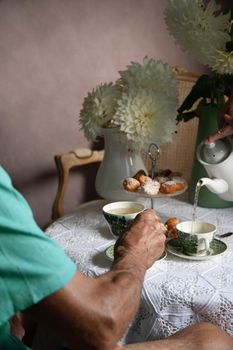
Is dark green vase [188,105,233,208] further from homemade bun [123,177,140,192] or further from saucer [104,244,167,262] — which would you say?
saucer [104,244,167,262]

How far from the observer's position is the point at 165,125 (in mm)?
1379

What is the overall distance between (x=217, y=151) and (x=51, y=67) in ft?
3.59

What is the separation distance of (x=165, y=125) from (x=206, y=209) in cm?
30

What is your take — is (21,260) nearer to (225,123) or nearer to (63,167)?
(225,123)

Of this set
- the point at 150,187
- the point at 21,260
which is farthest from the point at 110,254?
the point at 21,260

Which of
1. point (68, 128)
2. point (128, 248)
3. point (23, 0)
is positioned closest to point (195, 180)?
point (128, 248)

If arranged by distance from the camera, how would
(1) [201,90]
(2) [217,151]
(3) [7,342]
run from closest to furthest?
(3) [7,342] < (2) [217,151] < (1) [201,90]

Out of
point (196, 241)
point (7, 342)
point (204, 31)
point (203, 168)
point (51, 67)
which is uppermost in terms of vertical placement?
point (204, 31)

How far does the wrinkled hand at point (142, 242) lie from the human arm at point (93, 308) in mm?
49

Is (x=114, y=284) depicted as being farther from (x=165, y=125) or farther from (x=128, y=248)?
(x=165, y=125)

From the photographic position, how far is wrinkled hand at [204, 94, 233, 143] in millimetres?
1323

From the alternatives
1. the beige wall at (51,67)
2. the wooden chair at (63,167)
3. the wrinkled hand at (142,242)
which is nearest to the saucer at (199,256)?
the wrinkled hand at (142,242)

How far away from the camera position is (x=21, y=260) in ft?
2.28

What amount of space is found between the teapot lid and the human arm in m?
0.53
